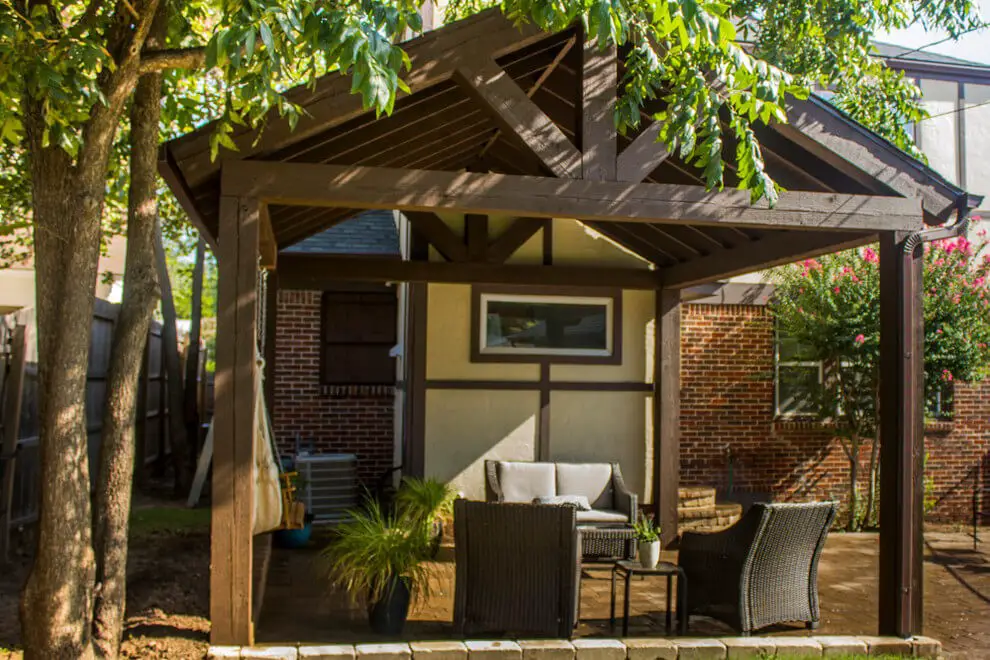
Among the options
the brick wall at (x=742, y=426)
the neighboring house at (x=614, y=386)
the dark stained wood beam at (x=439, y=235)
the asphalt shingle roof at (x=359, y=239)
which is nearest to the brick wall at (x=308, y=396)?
the neighboring house at (x=614, y=386)

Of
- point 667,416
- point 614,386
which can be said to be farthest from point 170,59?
point 667,416

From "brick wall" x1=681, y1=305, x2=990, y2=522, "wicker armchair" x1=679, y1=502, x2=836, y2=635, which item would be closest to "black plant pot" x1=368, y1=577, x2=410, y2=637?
"wicker armchair" x1=679, y1=502, x2=836, y2=635

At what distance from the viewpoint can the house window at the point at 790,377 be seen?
38.9ft

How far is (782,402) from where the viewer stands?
468 inches

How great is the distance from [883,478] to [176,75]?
5837mm

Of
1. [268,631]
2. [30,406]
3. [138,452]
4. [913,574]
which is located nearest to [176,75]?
[30,406]

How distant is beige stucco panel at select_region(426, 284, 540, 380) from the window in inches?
4.8

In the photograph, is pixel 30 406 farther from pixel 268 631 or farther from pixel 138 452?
pixel 138 452

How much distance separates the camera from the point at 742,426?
1174cm

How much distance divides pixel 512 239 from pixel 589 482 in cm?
249

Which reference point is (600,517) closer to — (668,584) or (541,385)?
(541,385)

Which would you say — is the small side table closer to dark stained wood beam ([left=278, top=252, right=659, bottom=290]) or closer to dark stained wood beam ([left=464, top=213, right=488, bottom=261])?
dark stained wood beam ([left=278, top=252, right=659, bottom=290])

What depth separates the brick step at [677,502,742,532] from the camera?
400 inches

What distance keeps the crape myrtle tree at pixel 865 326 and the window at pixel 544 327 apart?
237cm
